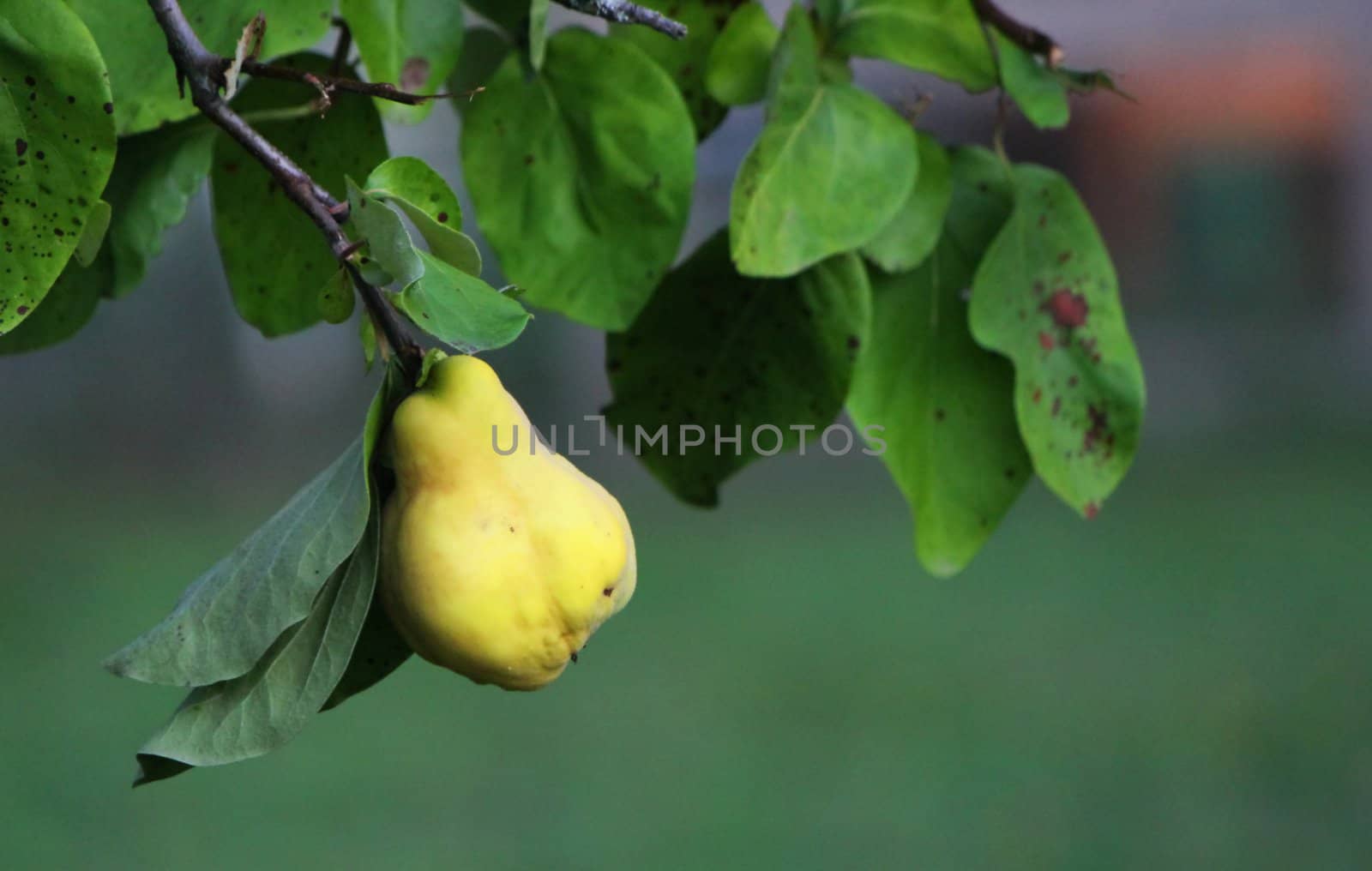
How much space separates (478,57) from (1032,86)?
8.9 inches

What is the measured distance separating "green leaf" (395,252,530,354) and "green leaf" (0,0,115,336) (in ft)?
0.36

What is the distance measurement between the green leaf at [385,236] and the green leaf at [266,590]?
40 millimetres

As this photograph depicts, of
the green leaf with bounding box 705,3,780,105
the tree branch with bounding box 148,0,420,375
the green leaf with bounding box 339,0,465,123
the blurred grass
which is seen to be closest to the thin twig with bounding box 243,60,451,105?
the tree branch with bounding box 148,0,420,375

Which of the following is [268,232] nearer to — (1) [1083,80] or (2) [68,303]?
(2) [68,303]

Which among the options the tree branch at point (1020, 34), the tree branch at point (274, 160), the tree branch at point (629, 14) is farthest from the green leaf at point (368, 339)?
the tree branch at point (1020, 34)

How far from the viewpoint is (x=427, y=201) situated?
18.6 inches

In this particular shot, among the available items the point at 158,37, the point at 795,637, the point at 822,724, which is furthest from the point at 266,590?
the point at 795,637

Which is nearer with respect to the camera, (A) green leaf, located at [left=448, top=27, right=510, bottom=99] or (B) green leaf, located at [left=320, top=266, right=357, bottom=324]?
(B) green leaf, located at [left=320, top=266, right=357, bottom=324]

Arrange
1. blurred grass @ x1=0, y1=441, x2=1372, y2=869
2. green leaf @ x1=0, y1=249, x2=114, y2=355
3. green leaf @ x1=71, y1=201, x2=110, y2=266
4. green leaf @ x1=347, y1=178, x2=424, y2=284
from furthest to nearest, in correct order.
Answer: blurred grass @ x1=0, y1=441, x2=1372, y2=869 < green leaf @ x1=0, y1=249, x2=114, y2=355 < green leaf @ x1=71, y1=201, x2=110, y2=266 < green leaf @ x1=347, y1=178, x2=424, y2=284

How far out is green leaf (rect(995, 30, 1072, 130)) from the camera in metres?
0.67

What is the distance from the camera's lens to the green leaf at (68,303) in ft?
2.06

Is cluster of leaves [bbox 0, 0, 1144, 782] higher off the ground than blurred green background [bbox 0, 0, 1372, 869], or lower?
higher

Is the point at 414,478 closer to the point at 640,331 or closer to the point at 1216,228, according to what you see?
the point at 640,331

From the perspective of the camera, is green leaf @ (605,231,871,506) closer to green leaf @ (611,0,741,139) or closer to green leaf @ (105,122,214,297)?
green leaf @ (611,0,741,139)
